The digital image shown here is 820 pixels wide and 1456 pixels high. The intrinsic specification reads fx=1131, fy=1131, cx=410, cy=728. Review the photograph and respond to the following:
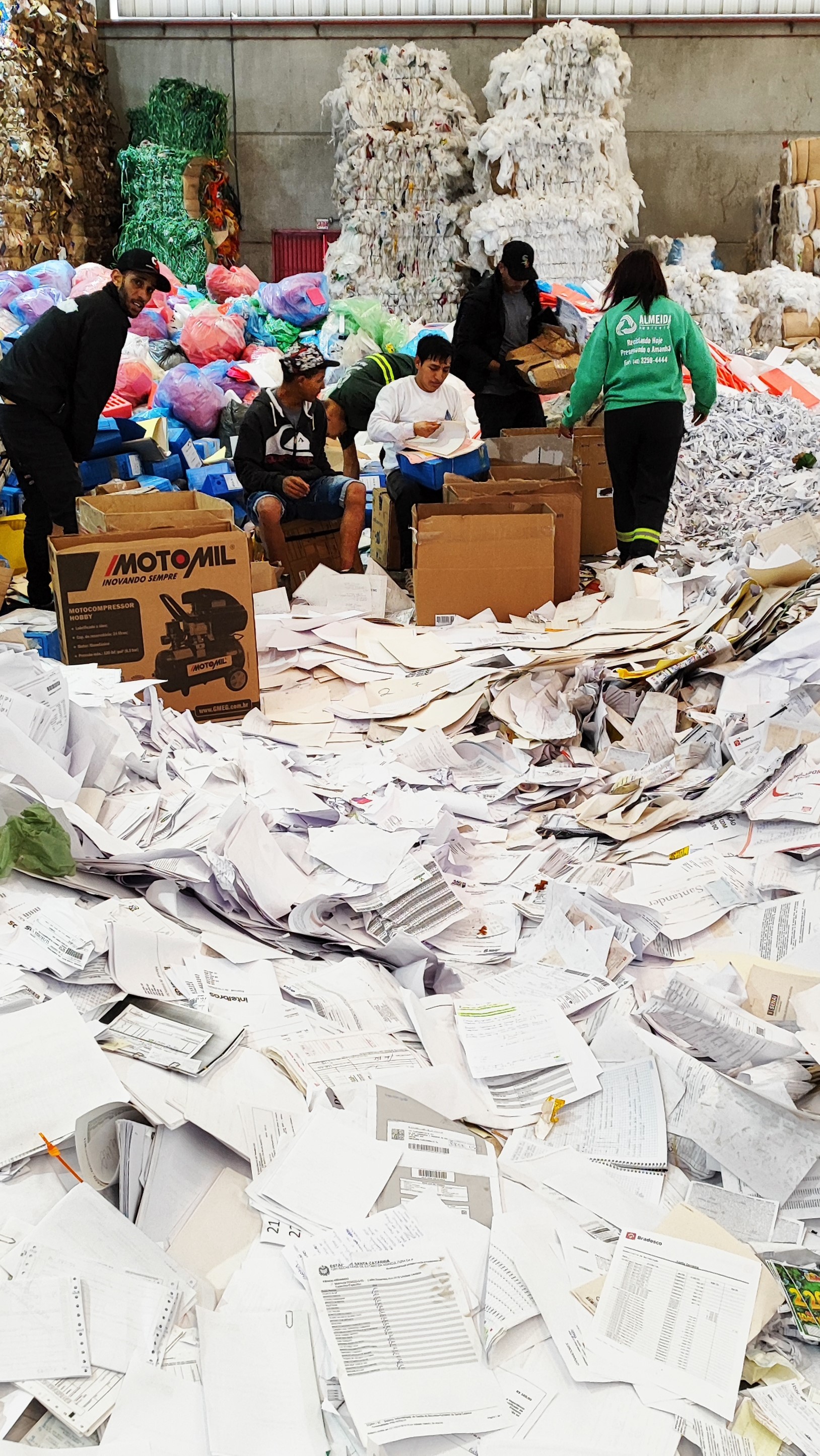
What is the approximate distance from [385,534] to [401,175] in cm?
540

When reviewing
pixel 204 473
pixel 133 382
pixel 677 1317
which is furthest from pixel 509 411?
pixel 677 1317

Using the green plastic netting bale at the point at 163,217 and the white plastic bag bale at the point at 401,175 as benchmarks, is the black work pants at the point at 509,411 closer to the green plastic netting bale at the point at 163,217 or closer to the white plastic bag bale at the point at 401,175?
the white plastic bag bale at the point at 401,175

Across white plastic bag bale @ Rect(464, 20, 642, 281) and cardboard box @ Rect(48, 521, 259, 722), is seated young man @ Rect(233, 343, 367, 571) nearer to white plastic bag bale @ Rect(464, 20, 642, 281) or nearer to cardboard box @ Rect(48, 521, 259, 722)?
cardboard box @ Rect(48, 521, 259, 722)

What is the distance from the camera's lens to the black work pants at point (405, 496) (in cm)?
472

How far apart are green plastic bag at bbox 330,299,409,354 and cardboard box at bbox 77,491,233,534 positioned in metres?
3.86

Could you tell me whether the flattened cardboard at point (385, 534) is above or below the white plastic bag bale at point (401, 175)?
below

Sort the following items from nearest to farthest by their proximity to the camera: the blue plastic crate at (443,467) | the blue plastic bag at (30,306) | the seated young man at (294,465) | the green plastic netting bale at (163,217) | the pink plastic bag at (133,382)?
the seated young man at (294,465) → the blue plastic crate at (443,467) → the pink plastic bag at (133,382) → the blue plastic bag at (30,306) → the green plastic netting bale at (163,217)

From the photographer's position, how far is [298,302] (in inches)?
317

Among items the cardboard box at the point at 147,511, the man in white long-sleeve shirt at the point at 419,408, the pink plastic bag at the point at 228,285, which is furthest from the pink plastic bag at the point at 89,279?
the cardboard box at the point at 147,511

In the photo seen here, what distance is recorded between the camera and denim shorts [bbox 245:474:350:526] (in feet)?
14.7

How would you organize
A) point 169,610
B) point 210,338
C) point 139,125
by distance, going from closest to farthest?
point 169,610 → point 210,338 → point 139,125

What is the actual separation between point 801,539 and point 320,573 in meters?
1.71

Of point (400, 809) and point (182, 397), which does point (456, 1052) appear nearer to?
point (400, 809)

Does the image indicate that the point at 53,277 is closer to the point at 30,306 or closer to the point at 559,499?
the point at 30,306
